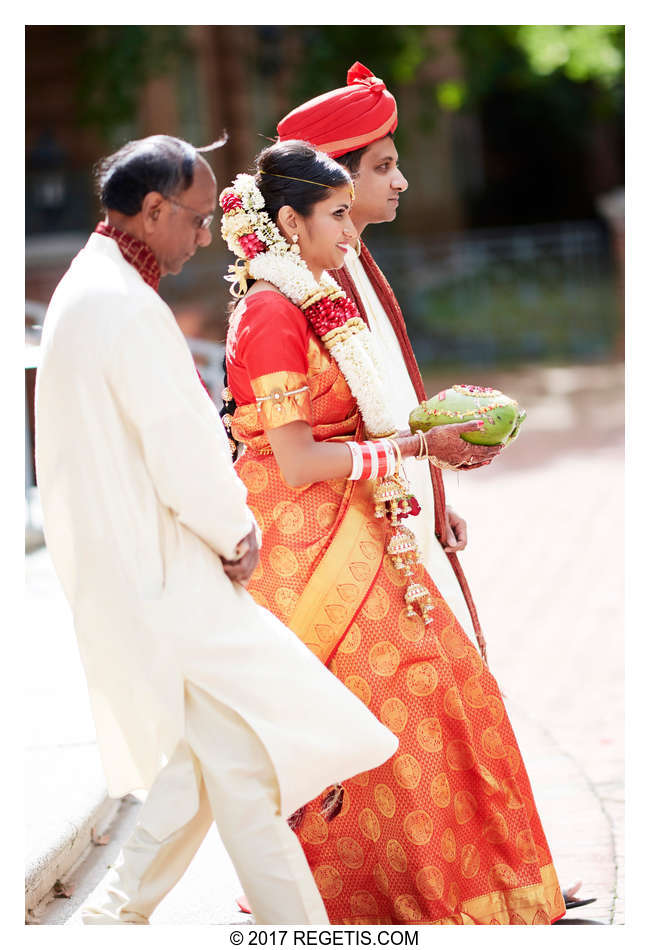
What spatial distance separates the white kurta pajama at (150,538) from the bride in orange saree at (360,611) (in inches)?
16.3

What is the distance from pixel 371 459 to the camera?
2.94 metres

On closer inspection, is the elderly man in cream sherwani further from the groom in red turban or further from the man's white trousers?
the groom in red turban

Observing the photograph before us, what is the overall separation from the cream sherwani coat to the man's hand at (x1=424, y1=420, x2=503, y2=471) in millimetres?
657

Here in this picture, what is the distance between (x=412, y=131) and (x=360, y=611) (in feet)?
70.5

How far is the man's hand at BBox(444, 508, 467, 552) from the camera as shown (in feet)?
11.3

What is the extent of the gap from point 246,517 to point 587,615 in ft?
16.0

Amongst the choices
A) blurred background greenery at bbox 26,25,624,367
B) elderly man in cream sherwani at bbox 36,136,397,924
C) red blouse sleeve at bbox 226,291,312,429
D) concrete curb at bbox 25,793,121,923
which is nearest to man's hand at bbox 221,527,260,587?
elderly man in cream sherwani at bbox 36,136,397,924

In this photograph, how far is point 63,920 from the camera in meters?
3.42

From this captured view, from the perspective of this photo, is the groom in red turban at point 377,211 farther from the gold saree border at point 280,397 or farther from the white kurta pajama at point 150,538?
the white kurta pajama at point 150,538

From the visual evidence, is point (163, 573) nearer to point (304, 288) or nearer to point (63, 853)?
point (304, 288)

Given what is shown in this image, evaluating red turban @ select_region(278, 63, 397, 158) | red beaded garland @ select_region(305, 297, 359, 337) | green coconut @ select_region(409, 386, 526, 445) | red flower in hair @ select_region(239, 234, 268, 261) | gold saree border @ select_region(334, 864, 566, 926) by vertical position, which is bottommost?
gold saree border @ select_region(334, 864, 566, 926)

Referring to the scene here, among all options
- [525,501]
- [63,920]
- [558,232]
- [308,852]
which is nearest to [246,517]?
[308,852]

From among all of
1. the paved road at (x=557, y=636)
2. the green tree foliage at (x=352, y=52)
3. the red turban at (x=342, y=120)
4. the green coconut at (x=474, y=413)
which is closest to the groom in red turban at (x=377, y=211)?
the red turban at (x=342, y=120)
